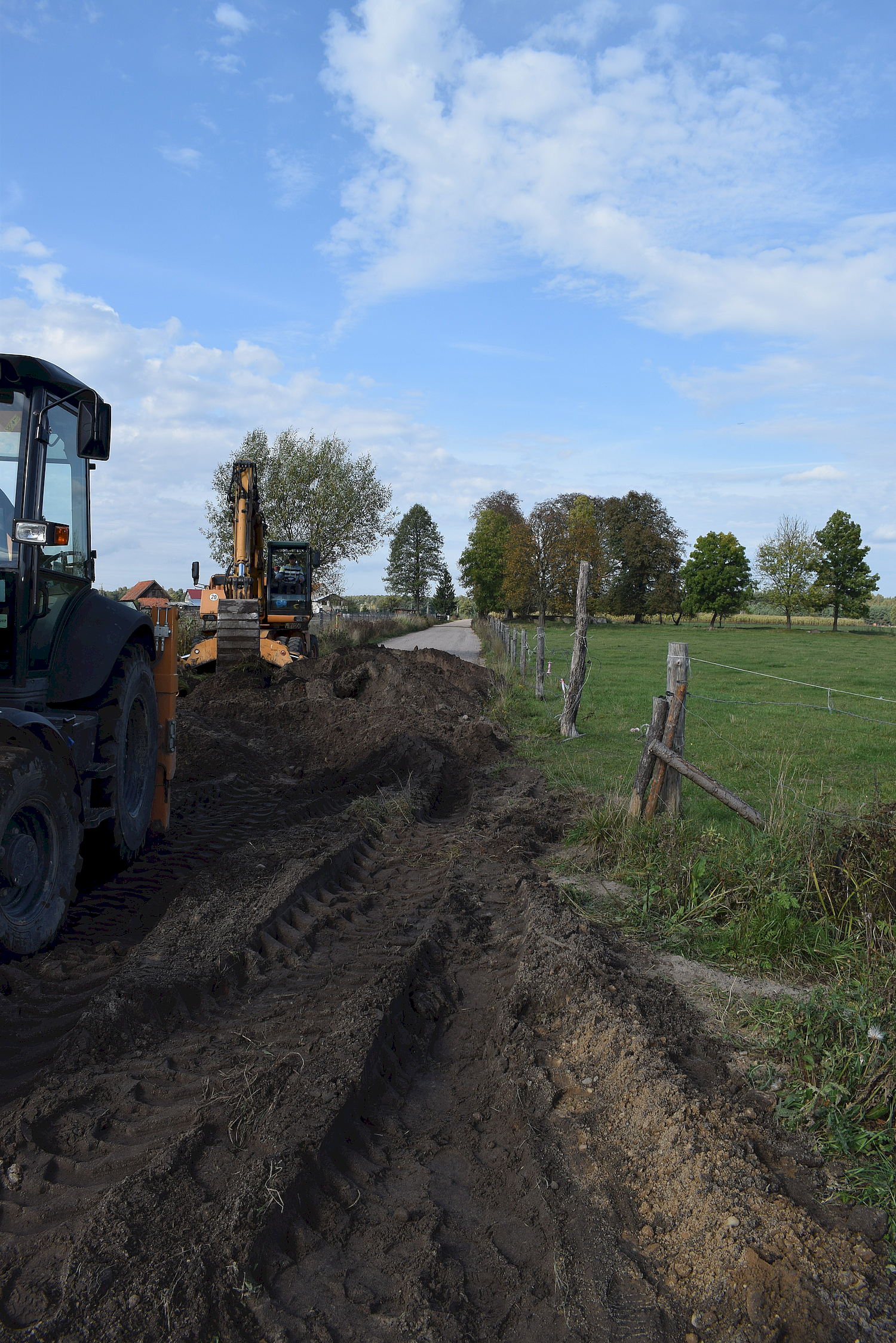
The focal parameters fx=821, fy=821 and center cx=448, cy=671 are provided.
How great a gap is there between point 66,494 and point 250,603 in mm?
11192

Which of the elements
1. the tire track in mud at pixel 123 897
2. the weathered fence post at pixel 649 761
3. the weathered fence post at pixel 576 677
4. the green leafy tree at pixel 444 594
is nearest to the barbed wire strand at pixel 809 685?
the weathered fence post at pixel 649 761

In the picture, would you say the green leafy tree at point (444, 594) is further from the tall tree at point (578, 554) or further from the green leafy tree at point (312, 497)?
the green leafy tree at point (312, 497)

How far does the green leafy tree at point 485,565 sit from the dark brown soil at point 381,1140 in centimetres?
6811

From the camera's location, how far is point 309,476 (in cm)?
3916

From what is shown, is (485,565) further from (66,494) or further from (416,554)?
(66,494)

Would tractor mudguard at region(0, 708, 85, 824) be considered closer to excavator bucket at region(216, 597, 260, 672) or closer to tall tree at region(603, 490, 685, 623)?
excavator bucket at region(216, 597, 260, 672)

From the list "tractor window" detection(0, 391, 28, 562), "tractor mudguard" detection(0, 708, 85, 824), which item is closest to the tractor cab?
"tractor window" detection(0, 391, 28, 562)

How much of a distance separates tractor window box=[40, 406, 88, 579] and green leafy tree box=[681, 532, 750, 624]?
6736cm

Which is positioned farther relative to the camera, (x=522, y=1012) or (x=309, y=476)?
(x=309, y=476)

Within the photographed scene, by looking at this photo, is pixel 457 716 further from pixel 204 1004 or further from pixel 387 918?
pixel 204 1004

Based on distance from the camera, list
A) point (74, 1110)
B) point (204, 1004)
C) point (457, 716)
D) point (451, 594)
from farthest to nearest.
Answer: point (451, 594)
point (457, 716)
point (204, 1004)
point (74, 1110)

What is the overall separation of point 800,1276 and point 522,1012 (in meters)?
1.82

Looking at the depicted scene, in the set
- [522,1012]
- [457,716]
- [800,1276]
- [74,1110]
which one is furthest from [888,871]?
[457,716]

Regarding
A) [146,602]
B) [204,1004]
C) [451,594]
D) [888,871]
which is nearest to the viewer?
[204,1004]
